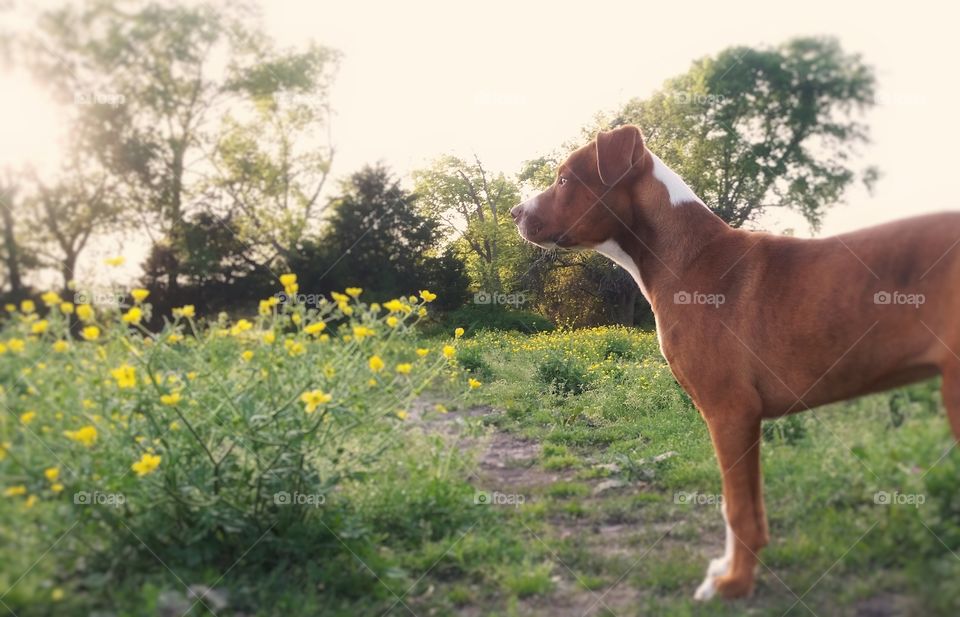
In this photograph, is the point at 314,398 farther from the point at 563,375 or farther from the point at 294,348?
the point at 563,375

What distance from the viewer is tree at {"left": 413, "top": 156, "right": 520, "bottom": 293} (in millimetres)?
9492

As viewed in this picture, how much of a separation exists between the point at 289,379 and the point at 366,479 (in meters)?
0.72

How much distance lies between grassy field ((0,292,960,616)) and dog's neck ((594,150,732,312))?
1.22 metres

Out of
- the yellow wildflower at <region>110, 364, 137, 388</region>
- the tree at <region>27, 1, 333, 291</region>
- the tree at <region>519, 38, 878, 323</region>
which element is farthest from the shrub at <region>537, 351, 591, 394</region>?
the yellow wildflower at <region>110, 364, 137, 388</region>

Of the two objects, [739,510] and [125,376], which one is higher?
[125,376]

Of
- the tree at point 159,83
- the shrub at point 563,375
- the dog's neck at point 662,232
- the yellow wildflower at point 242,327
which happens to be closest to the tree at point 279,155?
the tree at point 159,83

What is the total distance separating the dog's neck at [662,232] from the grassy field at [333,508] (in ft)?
3.99

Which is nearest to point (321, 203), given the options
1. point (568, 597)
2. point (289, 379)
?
point (289, 379)

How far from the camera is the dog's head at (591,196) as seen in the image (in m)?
4.35

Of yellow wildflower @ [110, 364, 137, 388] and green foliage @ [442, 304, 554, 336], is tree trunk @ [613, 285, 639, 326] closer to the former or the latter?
green foliage @ [442, 304, 554, 336]

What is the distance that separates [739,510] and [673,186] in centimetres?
183

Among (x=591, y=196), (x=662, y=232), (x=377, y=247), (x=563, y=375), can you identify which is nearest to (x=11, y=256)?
(x=591, y=196)

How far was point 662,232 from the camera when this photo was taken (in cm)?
425

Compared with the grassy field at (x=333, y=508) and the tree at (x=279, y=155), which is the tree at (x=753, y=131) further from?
the grassy field at (x=333, y=508)
